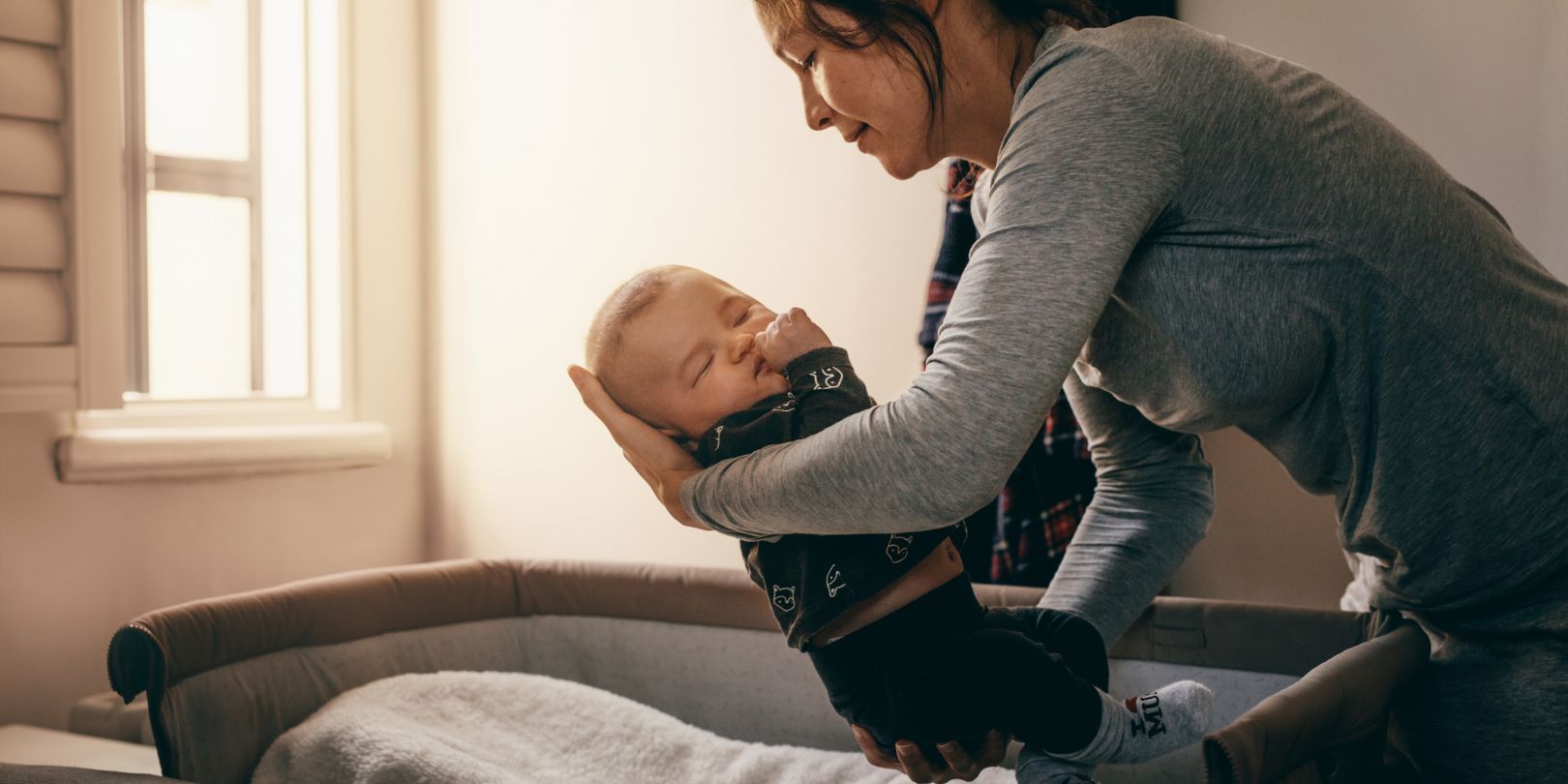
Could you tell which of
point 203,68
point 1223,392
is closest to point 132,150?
point 203,68

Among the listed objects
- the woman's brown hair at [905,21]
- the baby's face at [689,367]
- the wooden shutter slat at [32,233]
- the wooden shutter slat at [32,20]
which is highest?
the wooden shutter slat at [32,20]

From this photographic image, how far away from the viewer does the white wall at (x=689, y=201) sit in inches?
59.2

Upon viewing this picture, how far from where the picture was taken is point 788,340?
106 cm

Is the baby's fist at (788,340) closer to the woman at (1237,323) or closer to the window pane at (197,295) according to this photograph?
the woman at (1237,323)

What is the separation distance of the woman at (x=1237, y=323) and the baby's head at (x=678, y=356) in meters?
0.17

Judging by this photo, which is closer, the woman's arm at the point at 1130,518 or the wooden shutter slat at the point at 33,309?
the woman's arm at the point at 1130,518

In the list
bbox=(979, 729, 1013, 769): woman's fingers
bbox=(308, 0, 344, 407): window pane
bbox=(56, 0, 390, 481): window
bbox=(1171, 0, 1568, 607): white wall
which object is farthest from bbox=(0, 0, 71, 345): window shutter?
bbox=(1171, 0, 1568, 607): white wall

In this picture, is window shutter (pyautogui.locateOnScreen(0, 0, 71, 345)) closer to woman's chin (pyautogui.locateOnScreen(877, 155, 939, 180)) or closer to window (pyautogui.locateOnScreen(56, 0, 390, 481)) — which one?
window (pyautogui.locateOnScreen(56, 0, 390, 481))

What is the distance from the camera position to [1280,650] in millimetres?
1336

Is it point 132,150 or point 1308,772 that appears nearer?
point 1308,772

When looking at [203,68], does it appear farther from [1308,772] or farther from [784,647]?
[1308,772]

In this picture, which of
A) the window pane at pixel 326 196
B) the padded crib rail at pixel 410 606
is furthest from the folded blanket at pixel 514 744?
the window pane at pixel 326 196

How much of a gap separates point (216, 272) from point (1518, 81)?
2449 mm

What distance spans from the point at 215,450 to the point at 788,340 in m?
1.56
